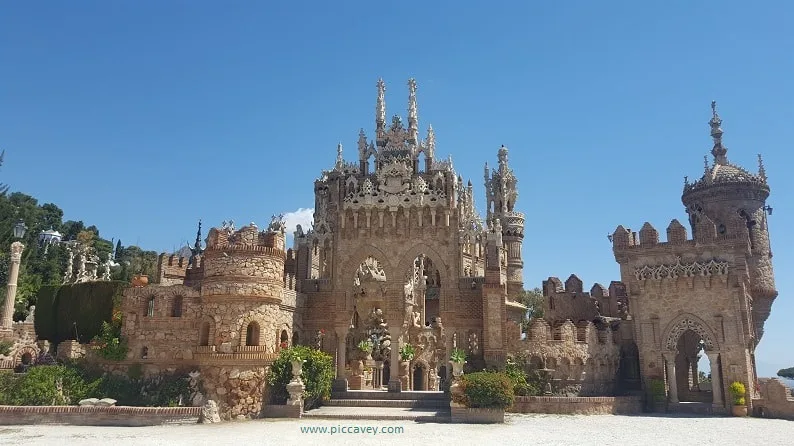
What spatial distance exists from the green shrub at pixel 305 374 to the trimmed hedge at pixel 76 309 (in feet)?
23.9

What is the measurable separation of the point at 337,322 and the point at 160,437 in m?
11.2

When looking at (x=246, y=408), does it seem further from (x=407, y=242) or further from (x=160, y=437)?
(x=407, y=242)

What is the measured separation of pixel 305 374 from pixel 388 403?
3675mm

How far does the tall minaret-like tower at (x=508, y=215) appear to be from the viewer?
42000 mm

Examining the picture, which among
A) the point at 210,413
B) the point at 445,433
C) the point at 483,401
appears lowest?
the point at 445,433

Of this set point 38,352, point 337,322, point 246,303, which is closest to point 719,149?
point 337,322

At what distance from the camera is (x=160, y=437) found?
57.1ft

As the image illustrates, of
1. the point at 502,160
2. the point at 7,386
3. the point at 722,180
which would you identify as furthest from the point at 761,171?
the point at 7,386

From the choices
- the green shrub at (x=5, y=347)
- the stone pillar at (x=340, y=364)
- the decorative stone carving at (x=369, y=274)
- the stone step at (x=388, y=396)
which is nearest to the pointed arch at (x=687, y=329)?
the stone step at (x=388, y=396)

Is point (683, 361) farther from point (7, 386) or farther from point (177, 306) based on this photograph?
point (7, 386)

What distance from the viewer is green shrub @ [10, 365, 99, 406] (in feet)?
69.2

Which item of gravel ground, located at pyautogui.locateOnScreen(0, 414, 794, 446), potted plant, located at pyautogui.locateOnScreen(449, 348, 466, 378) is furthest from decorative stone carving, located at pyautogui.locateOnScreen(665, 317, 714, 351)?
potted plant, located at pyautogui.locateOnScreen(449, 348, 466, 378)

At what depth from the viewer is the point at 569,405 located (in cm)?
2409

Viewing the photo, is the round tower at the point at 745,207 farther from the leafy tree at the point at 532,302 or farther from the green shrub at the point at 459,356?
the leafy tree at the point at 532,302
